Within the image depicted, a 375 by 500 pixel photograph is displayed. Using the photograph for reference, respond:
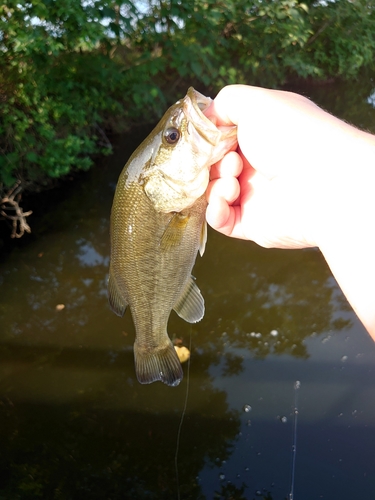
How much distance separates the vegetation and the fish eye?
9.46ft

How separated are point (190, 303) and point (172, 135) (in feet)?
2.95

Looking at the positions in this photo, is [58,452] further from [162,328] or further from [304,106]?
[304,106]

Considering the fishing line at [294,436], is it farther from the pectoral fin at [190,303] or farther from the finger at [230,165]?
the finger at [230,165]

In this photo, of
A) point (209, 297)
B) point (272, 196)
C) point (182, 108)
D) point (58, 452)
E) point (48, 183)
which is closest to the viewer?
point (182, 108)

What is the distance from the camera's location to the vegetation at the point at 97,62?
3832mm

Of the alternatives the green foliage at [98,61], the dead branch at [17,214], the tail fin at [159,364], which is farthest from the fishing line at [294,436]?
the green foliage at [98,61]

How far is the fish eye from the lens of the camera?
1561mm

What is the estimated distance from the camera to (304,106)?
1433mm

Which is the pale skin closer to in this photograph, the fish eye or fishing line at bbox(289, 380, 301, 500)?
the fish eye

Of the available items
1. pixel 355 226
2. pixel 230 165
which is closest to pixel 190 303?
pixel 230 165

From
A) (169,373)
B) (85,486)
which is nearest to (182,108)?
(169,373)

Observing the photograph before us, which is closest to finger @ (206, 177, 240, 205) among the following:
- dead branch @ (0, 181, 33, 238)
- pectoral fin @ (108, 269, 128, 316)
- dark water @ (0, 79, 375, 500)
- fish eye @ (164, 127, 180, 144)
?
fish eye @ (164, 127, 180, 144)

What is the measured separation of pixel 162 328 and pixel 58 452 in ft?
6.13

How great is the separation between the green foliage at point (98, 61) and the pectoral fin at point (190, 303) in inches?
126
